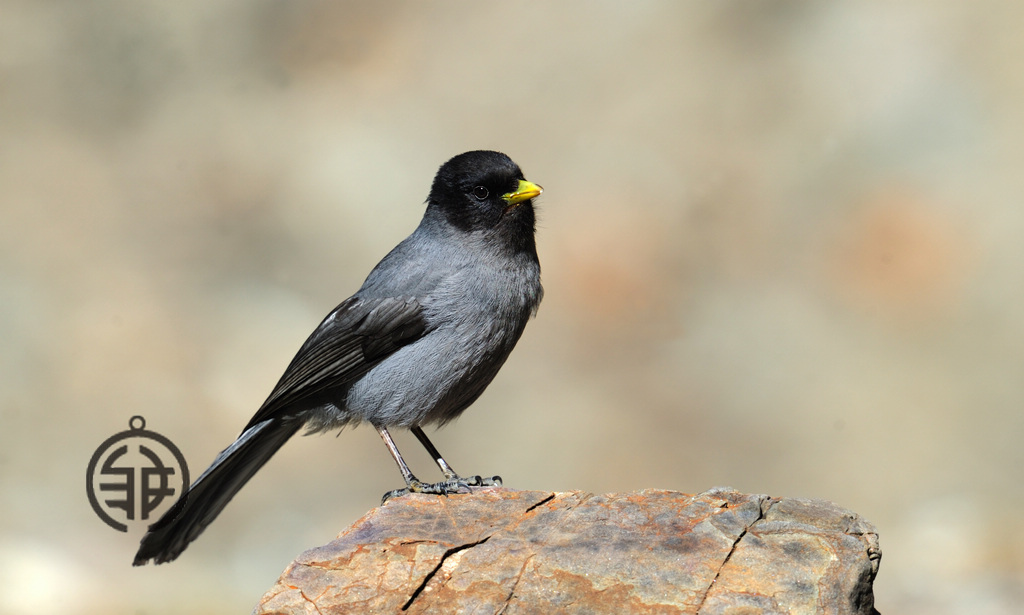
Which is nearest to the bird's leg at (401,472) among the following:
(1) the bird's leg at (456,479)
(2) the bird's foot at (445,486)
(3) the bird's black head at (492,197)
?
(2) the bird's foot at (445,486)

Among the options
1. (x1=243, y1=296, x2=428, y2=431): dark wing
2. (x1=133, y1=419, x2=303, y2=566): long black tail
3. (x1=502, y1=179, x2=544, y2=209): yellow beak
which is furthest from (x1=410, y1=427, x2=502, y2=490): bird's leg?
(x1=502, y1=179, x2=544, y2=209): yellow beak

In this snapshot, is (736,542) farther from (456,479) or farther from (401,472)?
(401,472)

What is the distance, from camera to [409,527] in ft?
15.5

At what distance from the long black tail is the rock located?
4.41 feet

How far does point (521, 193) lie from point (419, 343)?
3.68ft

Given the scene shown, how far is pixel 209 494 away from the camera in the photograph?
19.2ft

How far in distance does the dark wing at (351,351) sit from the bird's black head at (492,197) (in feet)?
2.19

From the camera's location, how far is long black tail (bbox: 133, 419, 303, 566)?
5660 mm

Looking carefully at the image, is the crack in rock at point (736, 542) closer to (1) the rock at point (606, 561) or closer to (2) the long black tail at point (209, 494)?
(1) the rock at point (606, 561)

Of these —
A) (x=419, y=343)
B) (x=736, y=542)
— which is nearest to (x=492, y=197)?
(x=419, y=343)

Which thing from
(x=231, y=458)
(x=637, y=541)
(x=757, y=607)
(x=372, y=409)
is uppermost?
(x=372, y=409)

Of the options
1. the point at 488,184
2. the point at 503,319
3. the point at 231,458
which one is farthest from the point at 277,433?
the point at 488,184

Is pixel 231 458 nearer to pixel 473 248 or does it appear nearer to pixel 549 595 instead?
pixel 473 248

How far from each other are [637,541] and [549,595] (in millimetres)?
537
